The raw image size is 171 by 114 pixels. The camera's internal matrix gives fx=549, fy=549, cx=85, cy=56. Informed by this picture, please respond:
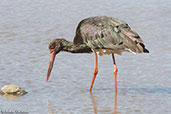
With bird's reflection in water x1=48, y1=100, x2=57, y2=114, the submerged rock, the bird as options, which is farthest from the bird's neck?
bird's reflection in water x1=48, y1=100, x2=57, y2=114

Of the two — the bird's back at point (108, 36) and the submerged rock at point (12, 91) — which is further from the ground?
the bird's back at point (108, 36)

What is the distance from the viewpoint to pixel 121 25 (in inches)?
350

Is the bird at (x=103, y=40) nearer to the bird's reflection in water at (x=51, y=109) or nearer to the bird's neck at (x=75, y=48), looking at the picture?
the bird's neck at (x=75, y=48)

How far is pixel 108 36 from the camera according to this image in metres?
8.84

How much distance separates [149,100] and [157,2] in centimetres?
707

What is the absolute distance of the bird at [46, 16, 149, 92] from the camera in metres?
8.55

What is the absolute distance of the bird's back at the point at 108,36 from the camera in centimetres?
852

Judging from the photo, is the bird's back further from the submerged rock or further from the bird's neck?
the submerged rock

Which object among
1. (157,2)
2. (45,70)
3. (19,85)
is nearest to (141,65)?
(45,70)

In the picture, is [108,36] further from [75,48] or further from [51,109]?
[51,109]

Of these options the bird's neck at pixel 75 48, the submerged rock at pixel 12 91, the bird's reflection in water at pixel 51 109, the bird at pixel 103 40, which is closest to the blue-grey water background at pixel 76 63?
the bird's reflection in water at pixel 51 109

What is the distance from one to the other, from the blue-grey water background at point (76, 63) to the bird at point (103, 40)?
1.15 ft

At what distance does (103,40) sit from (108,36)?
0.38 feet

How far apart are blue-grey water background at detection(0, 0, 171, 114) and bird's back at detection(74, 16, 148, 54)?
0.67 meters
